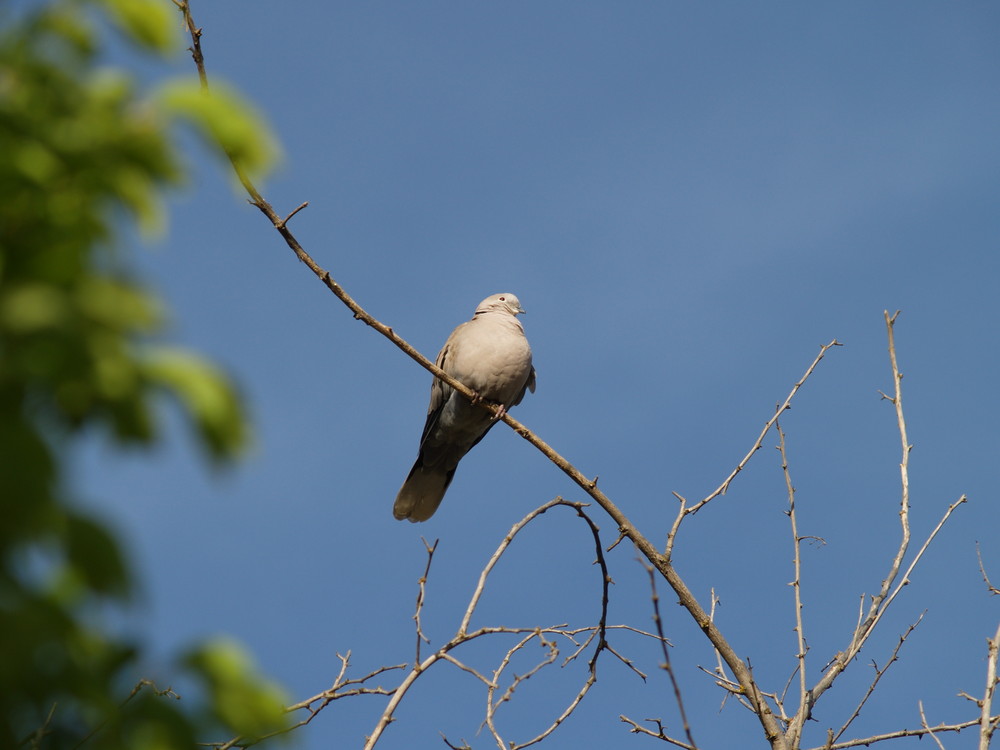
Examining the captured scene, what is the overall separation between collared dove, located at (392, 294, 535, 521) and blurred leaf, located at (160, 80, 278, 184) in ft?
17.9

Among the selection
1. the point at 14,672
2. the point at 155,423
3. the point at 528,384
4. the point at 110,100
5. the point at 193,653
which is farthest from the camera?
the point at 528,384

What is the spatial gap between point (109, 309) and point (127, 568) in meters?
0.29

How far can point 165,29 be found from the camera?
1395mm


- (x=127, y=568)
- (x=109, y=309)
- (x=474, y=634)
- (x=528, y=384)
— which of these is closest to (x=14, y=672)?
(x=127, y=568)

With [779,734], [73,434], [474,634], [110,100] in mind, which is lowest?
[73,434]

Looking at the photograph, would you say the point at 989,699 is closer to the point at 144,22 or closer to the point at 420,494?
the point at 144,22

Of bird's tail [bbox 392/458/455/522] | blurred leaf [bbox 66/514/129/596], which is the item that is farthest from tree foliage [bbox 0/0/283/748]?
bird's tail [bbox 392/458/455/522]

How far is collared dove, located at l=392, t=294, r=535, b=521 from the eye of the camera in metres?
7.14

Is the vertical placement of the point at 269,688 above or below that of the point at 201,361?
below

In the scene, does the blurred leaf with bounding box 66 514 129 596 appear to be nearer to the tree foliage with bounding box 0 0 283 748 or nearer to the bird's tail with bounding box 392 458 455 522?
the tree foliage with bounding box 0 0 283 748

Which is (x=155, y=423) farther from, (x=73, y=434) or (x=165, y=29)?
(x=165, y=29)

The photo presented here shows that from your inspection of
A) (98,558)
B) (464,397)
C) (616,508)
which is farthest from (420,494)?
(98,558)

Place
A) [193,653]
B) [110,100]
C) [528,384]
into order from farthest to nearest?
[528,384] < [110,100] < [193,653]

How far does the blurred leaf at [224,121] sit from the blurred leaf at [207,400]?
359 millimetres
